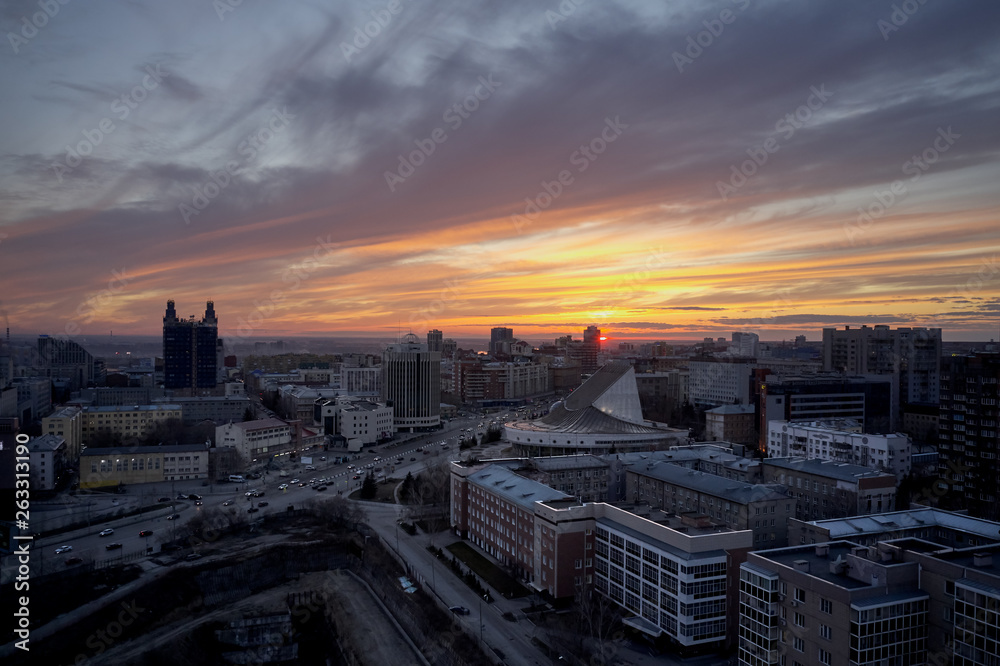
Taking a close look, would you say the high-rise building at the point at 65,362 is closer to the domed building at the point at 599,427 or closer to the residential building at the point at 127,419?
the residential building at the point at 127,419

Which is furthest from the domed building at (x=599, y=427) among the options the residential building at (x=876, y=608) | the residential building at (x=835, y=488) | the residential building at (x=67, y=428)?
the residential building at (x=67, y=428)

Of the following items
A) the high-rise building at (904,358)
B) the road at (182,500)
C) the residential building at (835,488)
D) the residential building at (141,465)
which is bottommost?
the road at (182,500)

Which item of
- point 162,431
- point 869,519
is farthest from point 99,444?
point 869,519

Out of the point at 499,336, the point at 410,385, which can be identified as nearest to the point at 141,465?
the point at 410,385

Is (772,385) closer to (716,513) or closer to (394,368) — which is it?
(716,513)

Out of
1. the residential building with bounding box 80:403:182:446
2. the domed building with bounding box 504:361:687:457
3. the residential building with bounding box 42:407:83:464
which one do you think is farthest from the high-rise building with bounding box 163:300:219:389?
the domed building with bounding box 504:361:687:457

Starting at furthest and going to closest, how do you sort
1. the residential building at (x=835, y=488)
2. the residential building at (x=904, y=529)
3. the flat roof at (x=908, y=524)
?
the residential building at (x=835, y=488), the flat roof at (x=908, y=524), the residential building at (x=904, y=529)
